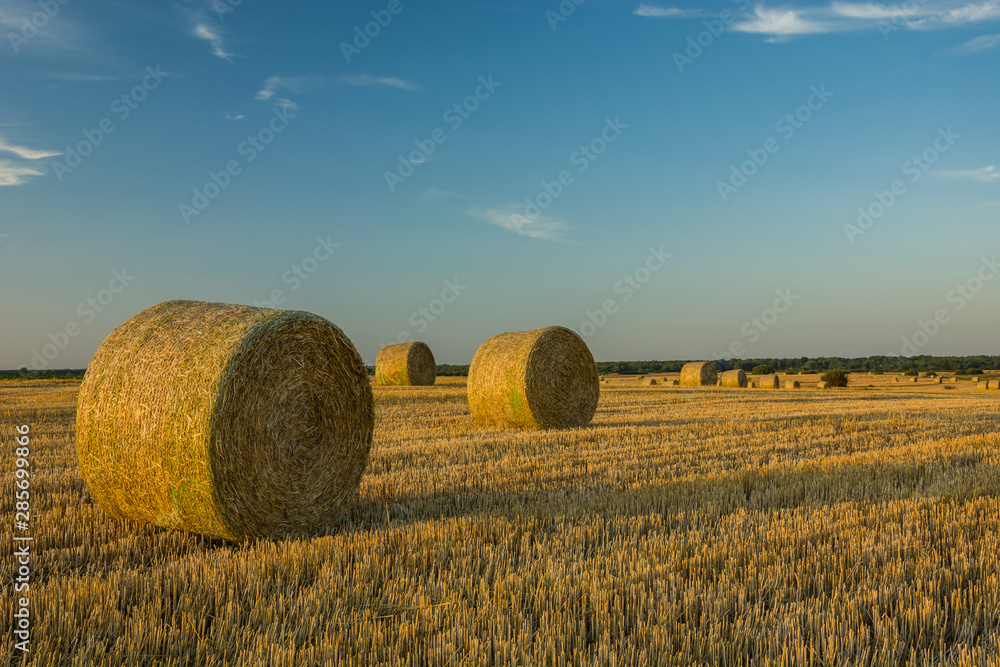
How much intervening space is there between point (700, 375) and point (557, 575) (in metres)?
35.8

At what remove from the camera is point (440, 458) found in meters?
8.91

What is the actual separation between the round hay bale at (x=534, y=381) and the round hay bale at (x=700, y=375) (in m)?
24.6

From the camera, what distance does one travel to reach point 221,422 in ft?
17.8

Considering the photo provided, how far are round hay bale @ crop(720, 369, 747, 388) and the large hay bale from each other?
32.4 m

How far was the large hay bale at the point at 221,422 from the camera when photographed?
5402mm

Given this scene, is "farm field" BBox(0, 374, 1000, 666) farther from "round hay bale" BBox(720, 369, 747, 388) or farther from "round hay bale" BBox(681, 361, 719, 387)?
"round hay bale" BBox(681, 361, 719, 387)

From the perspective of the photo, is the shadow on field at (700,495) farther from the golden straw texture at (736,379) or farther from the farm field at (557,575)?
the golden straw texture at (736,379)

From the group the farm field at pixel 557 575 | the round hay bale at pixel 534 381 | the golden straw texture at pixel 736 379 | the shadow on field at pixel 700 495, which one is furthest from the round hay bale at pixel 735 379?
the shadow on field at pixel 700 495

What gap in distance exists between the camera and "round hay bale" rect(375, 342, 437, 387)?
96.2 feet

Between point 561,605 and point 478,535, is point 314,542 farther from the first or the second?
point 561,605

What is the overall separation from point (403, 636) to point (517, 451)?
664 centimetres

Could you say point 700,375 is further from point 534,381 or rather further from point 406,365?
point 534,381

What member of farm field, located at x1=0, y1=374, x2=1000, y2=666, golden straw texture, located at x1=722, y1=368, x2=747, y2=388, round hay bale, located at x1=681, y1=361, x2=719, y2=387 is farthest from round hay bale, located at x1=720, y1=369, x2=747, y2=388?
farm field, located at x1=0, y1=374, x2=1000, y2=666

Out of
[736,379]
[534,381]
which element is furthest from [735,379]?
[534,381]
